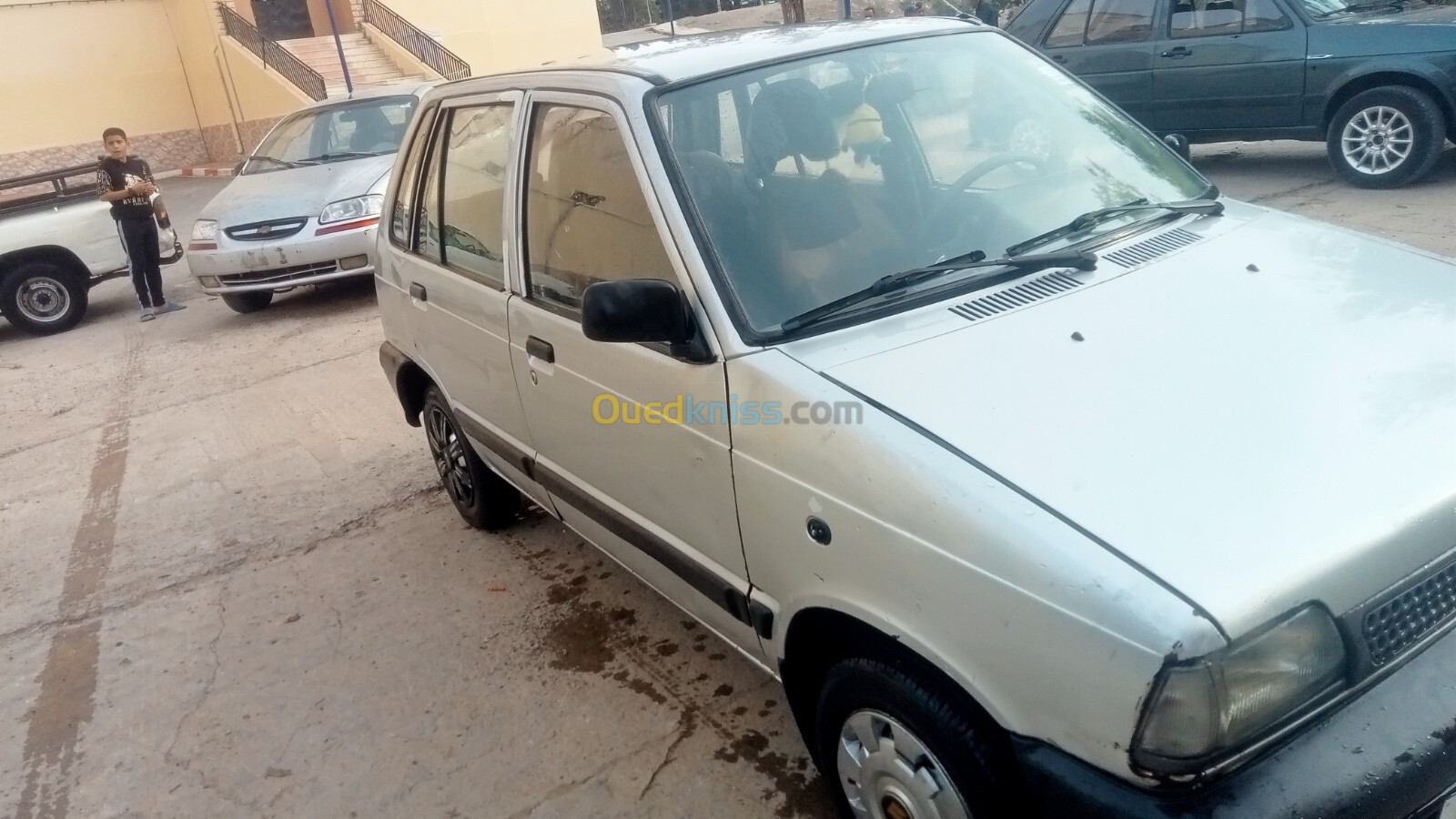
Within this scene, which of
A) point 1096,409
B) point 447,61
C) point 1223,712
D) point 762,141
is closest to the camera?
point 1223,712

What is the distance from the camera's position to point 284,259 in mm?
8695

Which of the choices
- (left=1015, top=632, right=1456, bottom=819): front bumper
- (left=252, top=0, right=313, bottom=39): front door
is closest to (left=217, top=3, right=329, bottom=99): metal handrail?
(left=252, top=0, right=313, bottom=39): front door

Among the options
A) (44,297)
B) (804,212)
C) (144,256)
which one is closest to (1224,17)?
(804,212)

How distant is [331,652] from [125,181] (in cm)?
761

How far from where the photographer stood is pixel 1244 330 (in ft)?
7.27

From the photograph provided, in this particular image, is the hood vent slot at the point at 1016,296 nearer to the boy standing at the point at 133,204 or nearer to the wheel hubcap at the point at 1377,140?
the wheel hubcap at the point at 1377,140

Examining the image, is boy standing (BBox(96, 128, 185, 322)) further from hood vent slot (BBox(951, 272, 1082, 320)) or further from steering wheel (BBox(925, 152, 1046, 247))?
hood vent slot (BBox(951, 272, 1082, 320))

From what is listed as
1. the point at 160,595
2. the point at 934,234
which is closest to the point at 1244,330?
the point at 934,234

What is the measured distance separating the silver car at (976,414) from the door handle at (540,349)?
0.08ft

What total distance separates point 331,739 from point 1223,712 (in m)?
2.65

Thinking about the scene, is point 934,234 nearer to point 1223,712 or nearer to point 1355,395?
point 1355,395

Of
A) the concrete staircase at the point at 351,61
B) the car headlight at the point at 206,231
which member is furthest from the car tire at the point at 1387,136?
the concrete staircase at the point at 351,61

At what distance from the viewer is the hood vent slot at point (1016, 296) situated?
91.7 inches

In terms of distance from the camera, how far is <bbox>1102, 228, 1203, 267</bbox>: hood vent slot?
8.34 ft
